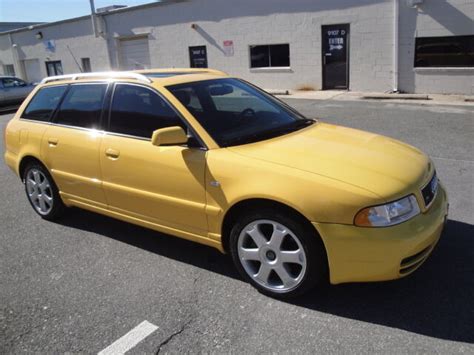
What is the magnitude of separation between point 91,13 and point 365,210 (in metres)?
24.0

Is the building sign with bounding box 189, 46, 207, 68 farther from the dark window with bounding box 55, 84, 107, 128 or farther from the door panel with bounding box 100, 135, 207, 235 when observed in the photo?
the door panel with bounding box 100, 135, 207, 235

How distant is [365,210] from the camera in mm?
2904

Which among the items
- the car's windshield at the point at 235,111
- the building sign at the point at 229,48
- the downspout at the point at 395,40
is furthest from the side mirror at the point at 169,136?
the building sign at the point at 229,48

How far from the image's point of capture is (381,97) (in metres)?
14.5

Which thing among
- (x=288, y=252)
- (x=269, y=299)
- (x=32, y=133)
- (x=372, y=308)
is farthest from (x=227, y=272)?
(x=32, y=133)

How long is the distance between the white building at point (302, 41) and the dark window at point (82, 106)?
1246cm

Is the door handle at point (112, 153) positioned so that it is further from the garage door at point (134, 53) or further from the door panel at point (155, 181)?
the garage door at point (134, 53)

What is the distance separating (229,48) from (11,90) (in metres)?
8.71

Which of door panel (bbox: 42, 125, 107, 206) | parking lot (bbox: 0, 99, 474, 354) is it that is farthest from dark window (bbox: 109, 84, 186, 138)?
parking lot (bbox: 0, 99, 474, 354)

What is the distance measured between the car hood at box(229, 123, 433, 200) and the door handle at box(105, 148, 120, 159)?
1.13 m

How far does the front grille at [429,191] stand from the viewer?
323 centimetres

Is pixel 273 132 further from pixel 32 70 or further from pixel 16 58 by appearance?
pixel 16 58

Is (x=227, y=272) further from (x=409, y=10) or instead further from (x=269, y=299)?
(x=409, y=10)


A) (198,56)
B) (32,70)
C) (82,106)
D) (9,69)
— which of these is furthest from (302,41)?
(9,69)
